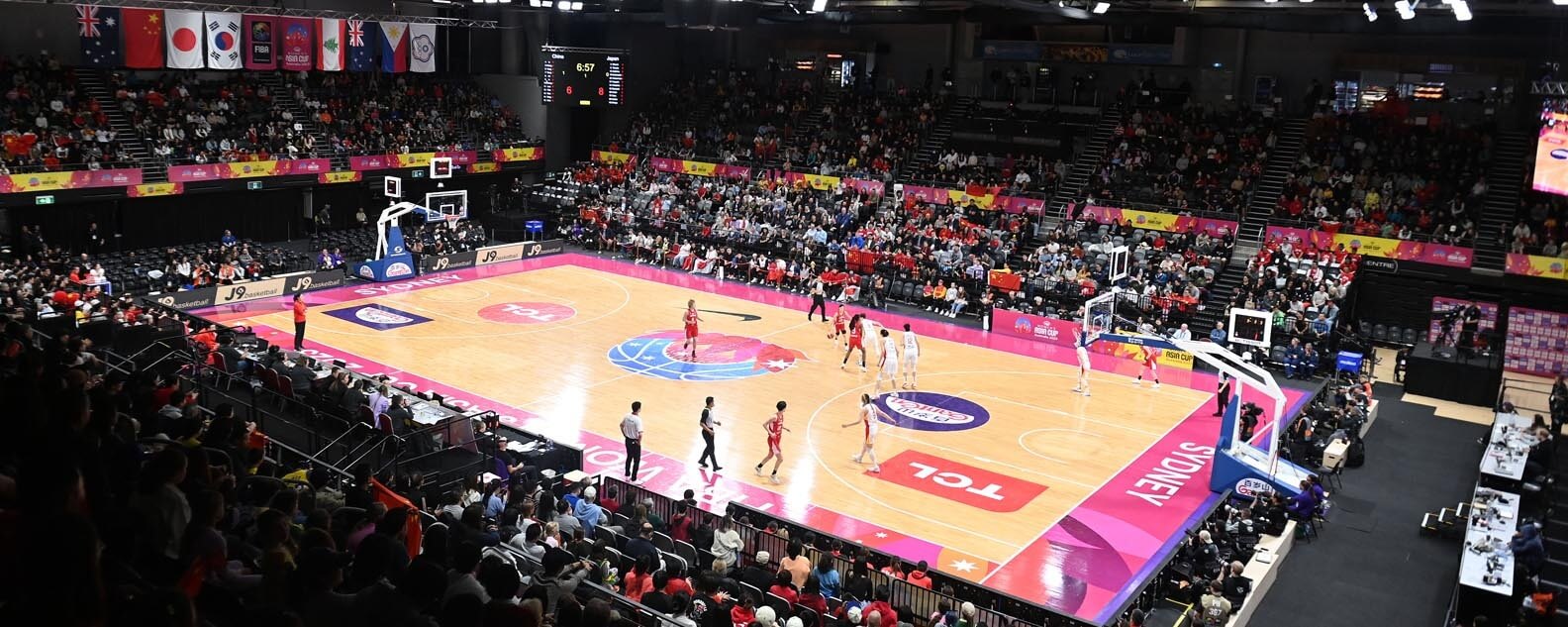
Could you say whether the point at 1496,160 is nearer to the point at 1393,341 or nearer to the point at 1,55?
the point at 1393,341

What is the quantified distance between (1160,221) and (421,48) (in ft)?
92.6

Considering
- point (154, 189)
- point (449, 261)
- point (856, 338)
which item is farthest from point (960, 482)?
point (154, 189)

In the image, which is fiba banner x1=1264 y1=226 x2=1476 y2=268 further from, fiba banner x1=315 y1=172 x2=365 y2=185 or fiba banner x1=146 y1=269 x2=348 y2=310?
fiba banner x1=315 y1=172 x2=365 y2=185

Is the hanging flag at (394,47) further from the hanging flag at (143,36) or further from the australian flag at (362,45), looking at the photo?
the hanging flag at (143,36)

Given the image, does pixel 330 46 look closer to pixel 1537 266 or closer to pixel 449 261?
pixel 449 261

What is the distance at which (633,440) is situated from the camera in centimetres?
1956

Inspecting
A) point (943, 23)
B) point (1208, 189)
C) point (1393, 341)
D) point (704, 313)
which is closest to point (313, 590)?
point (704, 313)

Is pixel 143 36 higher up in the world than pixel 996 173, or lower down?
higher up

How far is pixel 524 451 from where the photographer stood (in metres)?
18.7

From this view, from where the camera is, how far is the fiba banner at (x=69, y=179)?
3397 centimetres

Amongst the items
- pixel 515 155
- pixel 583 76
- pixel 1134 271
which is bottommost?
pixel 1134 271

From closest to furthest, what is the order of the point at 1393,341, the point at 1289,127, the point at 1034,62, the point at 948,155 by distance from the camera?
1. the point at 1393,341
2. the point at 1289,127
3. the point at 948,155
4. the point at 1034,62

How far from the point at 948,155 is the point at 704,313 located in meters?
13.9

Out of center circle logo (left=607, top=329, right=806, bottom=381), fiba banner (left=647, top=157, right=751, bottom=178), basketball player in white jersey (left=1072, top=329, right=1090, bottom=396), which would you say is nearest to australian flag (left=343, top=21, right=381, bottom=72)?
fiba banner (left=647, top=157, right=751, bottom=178)
